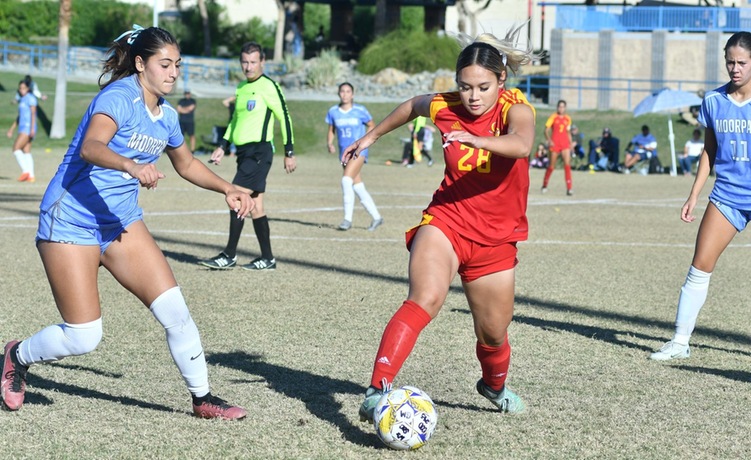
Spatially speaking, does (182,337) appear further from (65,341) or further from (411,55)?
(411,55)

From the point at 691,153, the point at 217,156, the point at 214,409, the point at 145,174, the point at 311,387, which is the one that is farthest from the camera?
the point at 691,153

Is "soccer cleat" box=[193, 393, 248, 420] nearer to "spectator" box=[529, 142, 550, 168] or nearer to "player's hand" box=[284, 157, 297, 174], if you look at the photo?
"player's hand" box=[284, 157, 297, 174]

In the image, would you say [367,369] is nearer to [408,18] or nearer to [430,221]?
[430,221]

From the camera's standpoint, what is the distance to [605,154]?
101 ft

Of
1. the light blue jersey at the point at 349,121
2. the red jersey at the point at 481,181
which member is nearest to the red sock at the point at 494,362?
the red jersey at the point at 481,181

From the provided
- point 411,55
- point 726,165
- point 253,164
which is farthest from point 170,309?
point 411,55

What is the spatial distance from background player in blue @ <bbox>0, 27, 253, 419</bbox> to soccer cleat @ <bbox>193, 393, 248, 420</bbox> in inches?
0.5

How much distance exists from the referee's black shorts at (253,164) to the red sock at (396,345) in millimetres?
6511

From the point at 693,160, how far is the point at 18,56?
1456 inches

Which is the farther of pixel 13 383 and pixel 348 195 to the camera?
pixel 348 195

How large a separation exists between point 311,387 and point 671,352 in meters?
2.65

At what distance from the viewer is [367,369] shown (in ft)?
23.0

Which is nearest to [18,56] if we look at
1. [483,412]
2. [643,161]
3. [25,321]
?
[643,161]

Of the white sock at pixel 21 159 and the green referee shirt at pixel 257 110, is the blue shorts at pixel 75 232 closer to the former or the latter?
the green referee shirt at pixel 257 110
